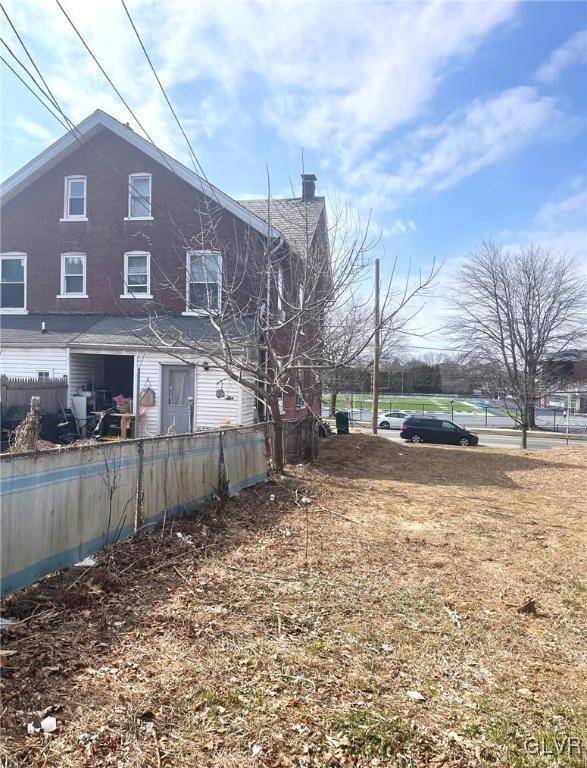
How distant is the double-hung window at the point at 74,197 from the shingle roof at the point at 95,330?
355 centimetres

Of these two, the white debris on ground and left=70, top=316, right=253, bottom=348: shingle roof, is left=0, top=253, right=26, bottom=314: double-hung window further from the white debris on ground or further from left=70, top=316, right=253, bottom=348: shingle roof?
the white debris on ground

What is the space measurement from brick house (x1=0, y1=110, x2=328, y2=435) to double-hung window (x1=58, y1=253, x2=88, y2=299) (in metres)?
0.03

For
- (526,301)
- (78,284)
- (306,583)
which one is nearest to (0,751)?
(306,583)

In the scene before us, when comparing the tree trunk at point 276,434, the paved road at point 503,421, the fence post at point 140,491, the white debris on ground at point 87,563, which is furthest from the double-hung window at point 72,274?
the paved road at point 503,421

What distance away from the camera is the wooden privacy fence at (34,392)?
42.8ft

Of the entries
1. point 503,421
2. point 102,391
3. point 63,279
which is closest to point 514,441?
point 503,421

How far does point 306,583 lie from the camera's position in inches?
178

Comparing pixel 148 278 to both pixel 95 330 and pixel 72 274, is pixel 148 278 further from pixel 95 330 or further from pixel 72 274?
pixel 72 274

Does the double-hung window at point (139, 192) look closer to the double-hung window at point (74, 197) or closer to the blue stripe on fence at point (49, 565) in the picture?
the double-hung window at point (74, 197)

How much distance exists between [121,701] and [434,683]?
179 cm

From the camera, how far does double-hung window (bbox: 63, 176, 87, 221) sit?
17141 mm

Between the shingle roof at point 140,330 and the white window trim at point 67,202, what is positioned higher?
the white window trim at point 67,202

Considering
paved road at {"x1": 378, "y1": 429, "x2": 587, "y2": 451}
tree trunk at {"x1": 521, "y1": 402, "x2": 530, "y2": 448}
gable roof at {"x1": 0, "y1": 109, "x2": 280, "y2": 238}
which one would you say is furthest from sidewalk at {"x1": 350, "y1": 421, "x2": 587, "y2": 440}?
gable roof at {"x1": 0, "y1": 109, "x2": 280, "y2": 238}

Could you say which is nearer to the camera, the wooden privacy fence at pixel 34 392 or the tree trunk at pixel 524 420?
the wooden privacy fence at pixel 34 392
